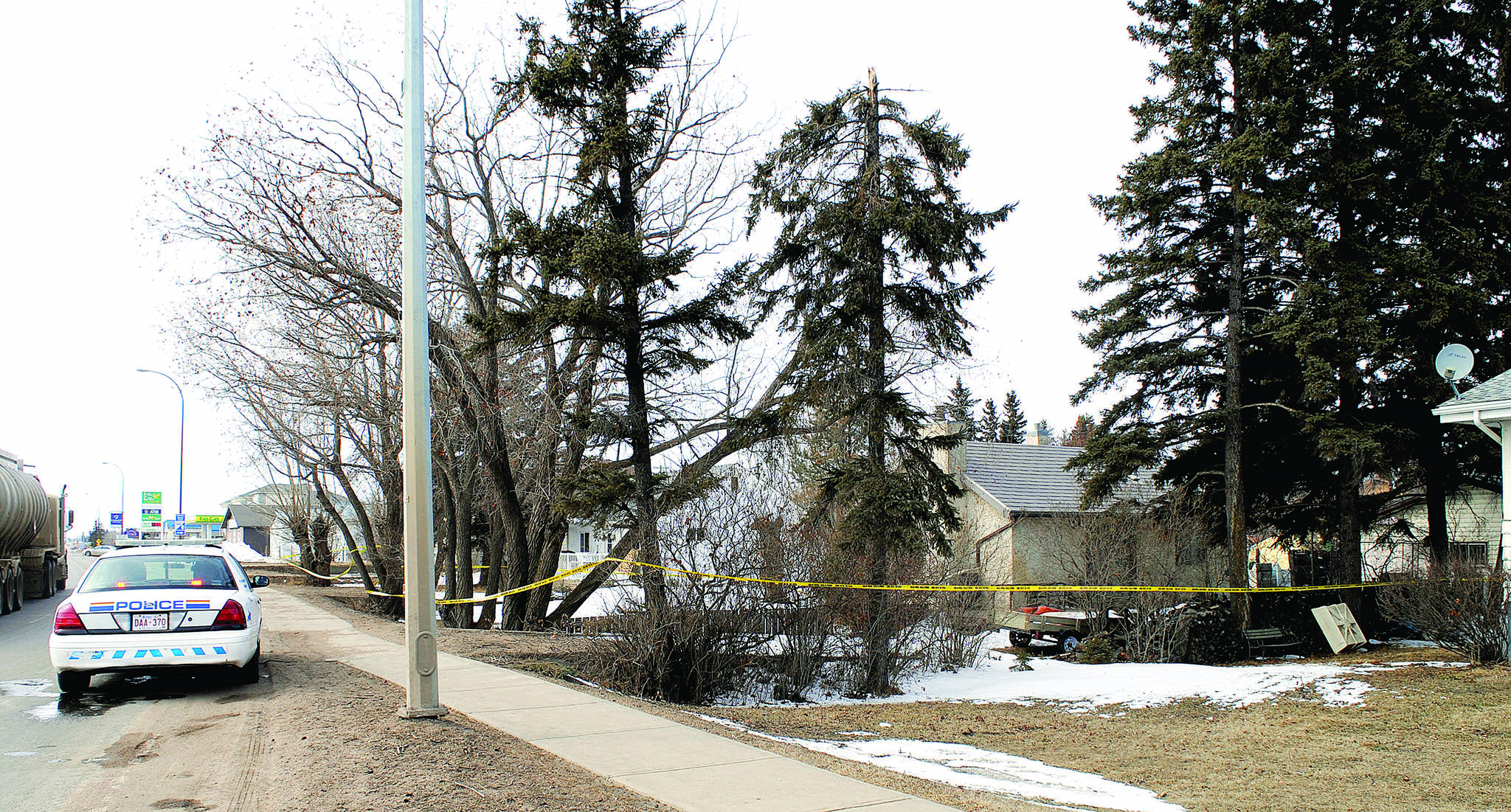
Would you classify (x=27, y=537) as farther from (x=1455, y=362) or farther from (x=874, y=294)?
(x=1455, y=362)

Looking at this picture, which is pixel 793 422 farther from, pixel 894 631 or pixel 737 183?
pixel 737 183

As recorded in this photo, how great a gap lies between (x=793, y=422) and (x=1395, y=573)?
1349cm

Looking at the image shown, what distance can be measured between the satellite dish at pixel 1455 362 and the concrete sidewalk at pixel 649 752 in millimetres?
14370

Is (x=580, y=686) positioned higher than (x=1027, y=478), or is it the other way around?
(x=1027, y=478)

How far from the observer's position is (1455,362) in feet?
52.1

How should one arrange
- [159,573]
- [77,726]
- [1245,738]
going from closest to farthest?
[77,726] < [159,573] < [1245,738]

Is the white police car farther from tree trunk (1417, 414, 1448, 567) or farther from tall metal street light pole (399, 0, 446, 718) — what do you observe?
tree trunk (1417, 414, 1448, 567)

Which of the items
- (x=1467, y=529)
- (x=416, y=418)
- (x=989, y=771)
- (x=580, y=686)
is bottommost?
(x=989, y=771)

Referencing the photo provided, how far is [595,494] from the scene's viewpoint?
14492 mm

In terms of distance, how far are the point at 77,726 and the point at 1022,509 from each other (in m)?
28.0

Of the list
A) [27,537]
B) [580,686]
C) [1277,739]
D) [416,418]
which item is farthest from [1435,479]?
[27,537]

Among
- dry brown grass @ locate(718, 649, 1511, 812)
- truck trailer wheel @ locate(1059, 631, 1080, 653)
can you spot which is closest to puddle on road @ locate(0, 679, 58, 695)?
dry brown grass @ locate(718, 649, 1511, 812)

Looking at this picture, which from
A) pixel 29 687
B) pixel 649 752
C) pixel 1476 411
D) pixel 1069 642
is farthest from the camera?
pixel 1069 642

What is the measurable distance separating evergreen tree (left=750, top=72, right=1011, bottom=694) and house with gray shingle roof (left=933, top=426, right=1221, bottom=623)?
1113 cm
